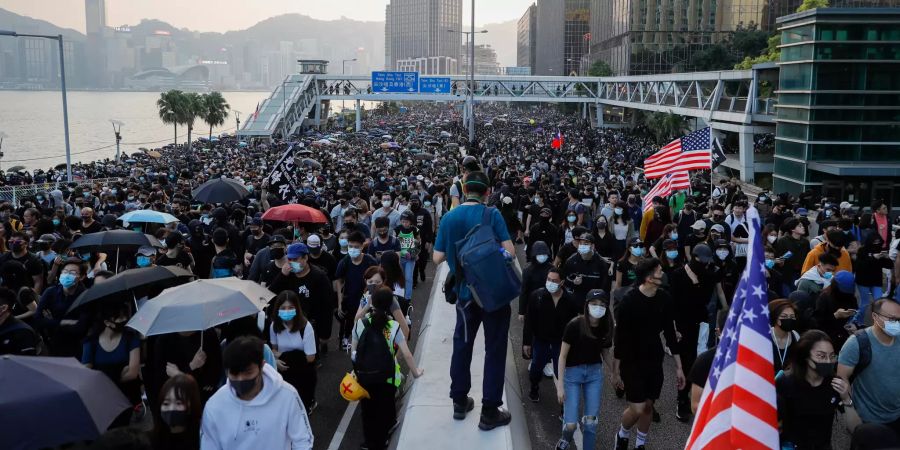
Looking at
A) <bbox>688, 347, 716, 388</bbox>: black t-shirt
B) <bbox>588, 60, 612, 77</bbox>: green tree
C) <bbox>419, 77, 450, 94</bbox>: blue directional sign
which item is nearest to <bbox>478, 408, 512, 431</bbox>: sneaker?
<bbox>688, 347, 716, 388</bbox>: black t-shirt

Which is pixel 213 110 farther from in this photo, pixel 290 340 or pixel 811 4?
pixel 290 340

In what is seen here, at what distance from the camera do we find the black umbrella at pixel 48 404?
366 centimetres

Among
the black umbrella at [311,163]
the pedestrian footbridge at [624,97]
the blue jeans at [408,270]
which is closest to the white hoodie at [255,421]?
the blue jeans at [408,270]

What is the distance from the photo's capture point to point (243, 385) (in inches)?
162

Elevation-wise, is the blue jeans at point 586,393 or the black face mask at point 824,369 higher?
the black face mask at point 824,369

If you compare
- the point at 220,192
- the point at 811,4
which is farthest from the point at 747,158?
the point at 220,192

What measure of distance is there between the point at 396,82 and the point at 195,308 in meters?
59.8

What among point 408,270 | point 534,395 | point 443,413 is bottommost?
point 534,395

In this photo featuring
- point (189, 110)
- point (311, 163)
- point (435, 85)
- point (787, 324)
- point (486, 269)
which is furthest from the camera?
point (435, 85)

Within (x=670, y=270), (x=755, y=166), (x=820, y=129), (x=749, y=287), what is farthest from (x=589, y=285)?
(x=755, y=166)

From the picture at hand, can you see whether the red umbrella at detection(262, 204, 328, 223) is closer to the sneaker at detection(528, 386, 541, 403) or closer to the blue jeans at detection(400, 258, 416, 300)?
the blue jeans at detection(400, 258, 416, 300)

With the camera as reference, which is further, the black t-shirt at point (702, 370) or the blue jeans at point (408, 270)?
the blue jeans at point (408, 270)

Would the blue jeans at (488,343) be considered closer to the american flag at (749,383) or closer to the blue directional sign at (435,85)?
the american flag at (749,383)

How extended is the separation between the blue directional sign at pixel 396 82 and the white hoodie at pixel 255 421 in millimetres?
60291
